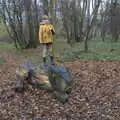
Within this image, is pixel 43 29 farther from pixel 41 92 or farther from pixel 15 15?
pixel 15 15

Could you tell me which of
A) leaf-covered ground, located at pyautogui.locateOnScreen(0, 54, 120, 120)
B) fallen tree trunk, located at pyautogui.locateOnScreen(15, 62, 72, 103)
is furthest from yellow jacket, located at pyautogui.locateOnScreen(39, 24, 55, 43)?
fallen tree trunk, located at pyautogui.locateOnScreen(15, 62, 72, 103)

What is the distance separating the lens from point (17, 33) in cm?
2298

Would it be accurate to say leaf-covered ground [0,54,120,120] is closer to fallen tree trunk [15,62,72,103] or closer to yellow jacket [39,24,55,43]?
fallen tree trunk [15,62,72,103]

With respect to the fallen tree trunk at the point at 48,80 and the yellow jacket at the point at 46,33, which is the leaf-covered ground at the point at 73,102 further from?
the yellow jacket at the point at 46,33

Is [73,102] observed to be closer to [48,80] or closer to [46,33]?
[48,80]

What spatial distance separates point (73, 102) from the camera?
834 centimetres

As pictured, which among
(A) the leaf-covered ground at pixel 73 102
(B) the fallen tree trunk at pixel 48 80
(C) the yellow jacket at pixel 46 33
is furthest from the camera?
(C) the yellow jacket at pixel 46 33

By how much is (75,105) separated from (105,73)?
3.27 m

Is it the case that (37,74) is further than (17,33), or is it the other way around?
(17,33)

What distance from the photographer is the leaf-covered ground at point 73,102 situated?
748 centimetres

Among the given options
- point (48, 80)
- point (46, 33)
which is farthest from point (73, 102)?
point (46, 33)

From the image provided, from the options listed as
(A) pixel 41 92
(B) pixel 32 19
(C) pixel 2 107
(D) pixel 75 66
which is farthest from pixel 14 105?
(B) pixel 32 19

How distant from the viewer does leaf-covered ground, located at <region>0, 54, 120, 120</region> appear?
7.48 meters

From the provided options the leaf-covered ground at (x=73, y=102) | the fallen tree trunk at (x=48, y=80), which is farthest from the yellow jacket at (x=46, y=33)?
the fallen tree trunk at (x=48, y=80)
